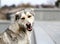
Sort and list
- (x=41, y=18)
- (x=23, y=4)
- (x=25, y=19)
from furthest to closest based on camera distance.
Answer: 1. (x=23, y=4)
2. (x=41, y=18)
3. (x=25, y=19)

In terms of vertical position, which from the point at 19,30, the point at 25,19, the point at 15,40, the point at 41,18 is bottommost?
the point at 41,18

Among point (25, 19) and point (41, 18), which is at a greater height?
A: point (25, 19)

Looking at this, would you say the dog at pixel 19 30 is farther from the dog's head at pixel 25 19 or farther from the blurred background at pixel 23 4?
the blurred background at pixel 23 4

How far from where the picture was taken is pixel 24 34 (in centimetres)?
514

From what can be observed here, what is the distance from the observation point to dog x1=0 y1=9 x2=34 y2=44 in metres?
4.99

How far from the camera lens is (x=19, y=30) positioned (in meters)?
5.09

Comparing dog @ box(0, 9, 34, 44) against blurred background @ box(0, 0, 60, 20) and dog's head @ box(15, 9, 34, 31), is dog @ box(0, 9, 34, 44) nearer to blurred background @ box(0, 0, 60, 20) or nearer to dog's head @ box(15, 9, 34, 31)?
dog's head @ box(15, 9, 34, 31)

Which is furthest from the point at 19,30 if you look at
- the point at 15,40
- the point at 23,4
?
the point at 23,4

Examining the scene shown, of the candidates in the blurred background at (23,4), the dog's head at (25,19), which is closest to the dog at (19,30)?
the dog's head at (25,19)

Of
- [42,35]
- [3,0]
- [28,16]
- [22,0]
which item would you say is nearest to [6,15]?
[3,0]

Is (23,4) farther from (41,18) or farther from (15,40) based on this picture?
(15,40)

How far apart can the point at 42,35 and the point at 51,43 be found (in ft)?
3.77

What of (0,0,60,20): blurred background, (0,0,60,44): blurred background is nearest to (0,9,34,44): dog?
(0,0,60,44): blurred background

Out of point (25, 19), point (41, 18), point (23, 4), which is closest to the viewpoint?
point (25, 19)
